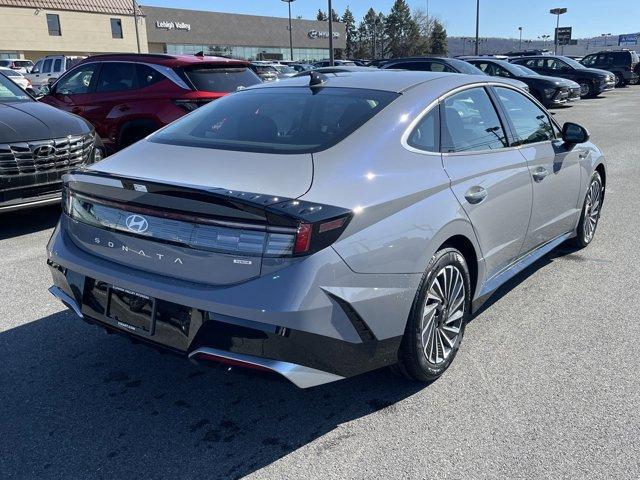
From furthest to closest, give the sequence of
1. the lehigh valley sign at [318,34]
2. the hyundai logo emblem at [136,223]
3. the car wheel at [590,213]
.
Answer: the lehigh valley sign at [318,34] < the car wheel at [590,213] < the hyundai logo emblem at [136,223]

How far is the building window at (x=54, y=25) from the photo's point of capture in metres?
53.0

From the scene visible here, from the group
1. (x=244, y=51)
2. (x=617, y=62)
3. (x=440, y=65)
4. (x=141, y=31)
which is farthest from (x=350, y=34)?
(x=440, y=65)

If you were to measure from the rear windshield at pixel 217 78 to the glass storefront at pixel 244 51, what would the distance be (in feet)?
186

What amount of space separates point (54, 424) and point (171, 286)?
3.15 feet

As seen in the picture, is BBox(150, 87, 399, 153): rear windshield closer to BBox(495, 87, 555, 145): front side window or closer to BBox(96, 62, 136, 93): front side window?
BBox(495, 87, 555, 145): front side window

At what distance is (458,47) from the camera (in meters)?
115

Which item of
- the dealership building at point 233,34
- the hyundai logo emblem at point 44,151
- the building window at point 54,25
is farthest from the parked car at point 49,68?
the dealership building at point 233,34

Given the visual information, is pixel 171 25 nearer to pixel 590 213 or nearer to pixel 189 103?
pixel 189 103

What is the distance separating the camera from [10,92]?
23.1 feet

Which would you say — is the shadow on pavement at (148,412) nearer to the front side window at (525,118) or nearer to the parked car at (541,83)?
the front side window at (525,118)

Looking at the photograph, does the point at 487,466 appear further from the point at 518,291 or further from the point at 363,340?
the point at 518,291

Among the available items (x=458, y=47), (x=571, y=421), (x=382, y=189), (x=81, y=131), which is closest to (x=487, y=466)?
(x=571, y=421)

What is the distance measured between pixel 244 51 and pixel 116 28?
1919cm

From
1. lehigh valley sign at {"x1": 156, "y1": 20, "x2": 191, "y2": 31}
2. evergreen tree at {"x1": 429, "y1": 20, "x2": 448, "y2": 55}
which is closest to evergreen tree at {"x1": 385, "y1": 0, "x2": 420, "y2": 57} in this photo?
evergreen tree at {"x1": 429, "y1": 20, "x2": 448, "y2": 55}
